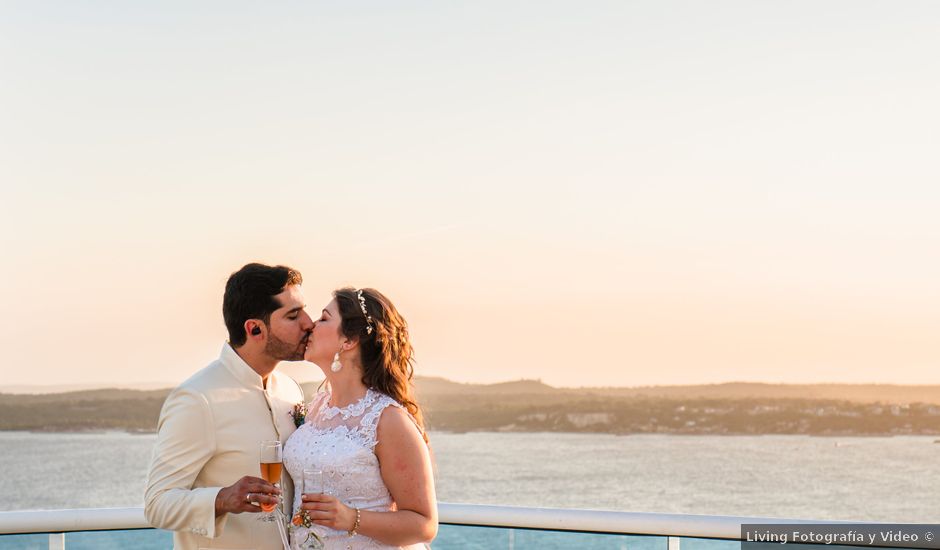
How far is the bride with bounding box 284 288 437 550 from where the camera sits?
3.37 metres

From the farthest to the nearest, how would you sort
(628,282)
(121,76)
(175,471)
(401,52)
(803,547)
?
(628,282) < (121,76) < (401,52) < (803,547) < (175,471)

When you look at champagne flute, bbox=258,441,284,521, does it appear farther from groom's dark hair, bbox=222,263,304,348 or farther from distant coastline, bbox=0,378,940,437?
distant coastline, bbox=0,378,940,437

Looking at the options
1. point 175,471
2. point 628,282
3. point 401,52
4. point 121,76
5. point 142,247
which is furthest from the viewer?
point 628,282

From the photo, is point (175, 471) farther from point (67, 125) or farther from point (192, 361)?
point (192, 361)

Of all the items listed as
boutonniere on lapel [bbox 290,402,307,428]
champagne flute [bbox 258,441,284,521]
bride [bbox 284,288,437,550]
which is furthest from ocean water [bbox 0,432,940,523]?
champagne flute [bbox 258,441,284,521]

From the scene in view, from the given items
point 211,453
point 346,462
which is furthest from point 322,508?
point 211,453

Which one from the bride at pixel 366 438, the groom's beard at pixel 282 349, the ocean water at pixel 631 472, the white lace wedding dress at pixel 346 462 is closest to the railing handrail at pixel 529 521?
the bride at pixel 366 438

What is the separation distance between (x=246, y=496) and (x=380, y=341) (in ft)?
2.37

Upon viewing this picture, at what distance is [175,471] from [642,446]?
141 feet

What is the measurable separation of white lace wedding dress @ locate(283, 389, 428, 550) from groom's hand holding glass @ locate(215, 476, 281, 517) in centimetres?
29

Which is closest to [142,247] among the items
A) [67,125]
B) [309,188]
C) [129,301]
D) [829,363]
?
[129,301]

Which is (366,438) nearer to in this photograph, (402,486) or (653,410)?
(402,486)

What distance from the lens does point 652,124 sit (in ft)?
108

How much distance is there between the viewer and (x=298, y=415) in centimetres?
368
